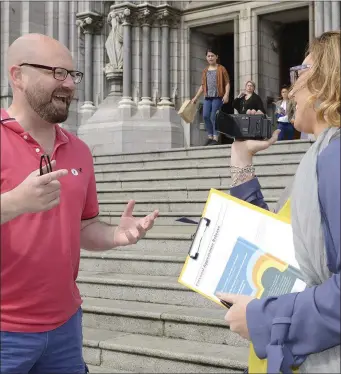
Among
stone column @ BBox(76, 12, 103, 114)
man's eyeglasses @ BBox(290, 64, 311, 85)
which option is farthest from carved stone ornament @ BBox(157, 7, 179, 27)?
man's eyeglasses @ BBox(290, 64, 311, 85)

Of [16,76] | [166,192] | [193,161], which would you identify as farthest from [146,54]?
[16,76]

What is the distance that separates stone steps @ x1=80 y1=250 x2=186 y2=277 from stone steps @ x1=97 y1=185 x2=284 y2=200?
5.06ft

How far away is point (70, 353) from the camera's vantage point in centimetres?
196

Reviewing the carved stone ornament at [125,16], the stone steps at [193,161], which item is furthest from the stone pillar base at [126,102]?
the stone steps at [193,161]

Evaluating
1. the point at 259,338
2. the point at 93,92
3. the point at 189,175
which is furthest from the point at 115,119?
the point at 259,338

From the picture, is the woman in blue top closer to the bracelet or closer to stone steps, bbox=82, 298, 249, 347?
the bracelet

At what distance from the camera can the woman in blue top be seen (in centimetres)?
141

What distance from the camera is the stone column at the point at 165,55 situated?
12031mm

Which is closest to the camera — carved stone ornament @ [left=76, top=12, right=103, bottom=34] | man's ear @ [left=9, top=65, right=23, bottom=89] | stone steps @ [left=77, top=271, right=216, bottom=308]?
man's ear @ [left=9, top=65, right=23, bottom=89]

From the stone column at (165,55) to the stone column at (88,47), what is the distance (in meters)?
1.49

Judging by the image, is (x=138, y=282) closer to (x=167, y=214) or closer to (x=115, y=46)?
(x=167, y=214)

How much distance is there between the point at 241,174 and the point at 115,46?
1057 cm

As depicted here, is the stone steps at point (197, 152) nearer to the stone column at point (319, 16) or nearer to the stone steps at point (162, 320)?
the stone column at point (319, 16)

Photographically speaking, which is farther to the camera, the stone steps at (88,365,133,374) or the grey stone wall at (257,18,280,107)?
the grey stone wall at (257,18,280,107)
